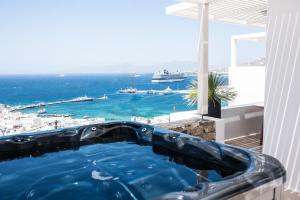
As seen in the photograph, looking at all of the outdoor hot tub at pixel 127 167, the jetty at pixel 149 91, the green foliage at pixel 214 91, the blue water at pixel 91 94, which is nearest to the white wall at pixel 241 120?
the green foliage at pixel 214 91

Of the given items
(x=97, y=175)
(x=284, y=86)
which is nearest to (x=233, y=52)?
(x=284, y=86)

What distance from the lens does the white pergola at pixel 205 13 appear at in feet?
14.8

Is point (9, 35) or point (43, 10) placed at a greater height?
point (43, 10)

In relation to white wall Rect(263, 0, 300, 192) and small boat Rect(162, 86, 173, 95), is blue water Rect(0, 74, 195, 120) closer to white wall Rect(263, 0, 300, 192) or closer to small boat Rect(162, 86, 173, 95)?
small boat Rect(162, 86, 173, 95)

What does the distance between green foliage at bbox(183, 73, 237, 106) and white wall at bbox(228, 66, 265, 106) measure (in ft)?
10.4

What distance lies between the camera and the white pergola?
4520 millimetres

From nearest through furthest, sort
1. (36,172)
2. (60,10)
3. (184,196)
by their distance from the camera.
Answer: (184,196)
(36,172)
(60,10)

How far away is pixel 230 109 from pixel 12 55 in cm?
1003

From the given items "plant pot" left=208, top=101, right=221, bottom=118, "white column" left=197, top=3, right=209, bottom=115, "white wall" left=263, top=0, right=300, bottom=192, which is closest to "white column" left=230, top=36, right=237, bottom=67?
"plant pot" left=208, top=101, right=221, bottom=118

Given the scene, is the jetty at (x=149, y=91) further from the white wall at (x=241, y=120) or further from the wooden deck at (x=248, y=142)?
the wooden deck at (x=248, y=142)

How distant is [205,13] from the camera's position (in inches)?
178

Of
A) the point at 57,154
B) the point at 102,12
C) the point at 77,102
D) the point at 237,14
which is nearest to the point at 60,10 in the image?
the point at 102,12

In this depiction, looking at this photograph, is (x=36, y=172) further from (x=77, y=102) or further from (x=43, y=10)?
(x=43, y=10)

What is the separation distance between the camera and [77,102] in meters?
10.5
